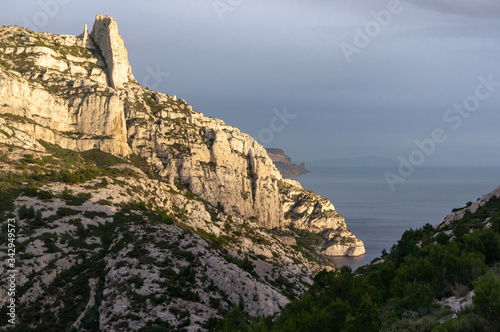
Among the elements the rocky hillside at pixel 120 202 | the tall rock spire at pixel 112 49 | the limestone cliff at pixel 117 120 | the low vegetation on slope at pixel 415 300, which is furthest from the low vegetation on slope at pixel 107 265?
the tall rock spire at pixel 112 49

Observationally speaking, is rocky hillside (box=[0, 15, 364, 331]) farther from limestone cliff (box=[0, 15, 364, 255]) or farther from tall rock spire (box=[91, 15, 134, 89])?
tall rock spire (box=[91, 15, 134, 89])

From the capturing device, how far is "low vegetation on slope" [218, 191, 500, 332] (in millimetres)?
20406

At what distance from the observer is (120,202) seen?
73.3m

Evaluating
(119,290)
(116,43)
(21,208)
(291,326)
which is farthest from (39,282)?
(116,43)

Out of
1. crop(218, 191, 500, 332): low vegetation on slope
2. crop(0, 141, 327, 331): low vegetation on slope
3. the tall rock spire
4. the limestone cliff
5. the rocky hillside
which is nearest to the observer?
crop(218, 191, 500, 332): low vegetation on slope

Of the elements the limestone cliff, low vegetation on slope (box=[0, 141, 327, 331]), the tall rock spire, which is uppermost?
the tall rock spire

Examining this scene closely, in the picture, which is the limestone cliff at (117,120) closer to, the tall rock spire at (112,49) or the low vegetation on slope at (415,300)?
the tall rock spire at (112,49)

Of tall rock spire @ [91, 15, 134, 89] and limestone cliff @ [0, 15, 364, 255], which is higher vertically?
tall rock spire @ [91, 15, 134, 89]

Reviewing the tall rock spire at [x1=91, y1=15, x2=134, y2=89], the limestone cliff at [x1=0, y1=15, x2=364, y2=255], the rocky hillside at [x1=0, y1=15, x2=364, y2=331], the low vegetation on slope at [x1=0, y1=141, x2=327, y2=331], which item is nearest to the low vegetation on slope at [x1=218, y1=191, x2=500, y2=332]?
the low vegetation on slope at [x1=0, y1=141, x2=327, y2=331]

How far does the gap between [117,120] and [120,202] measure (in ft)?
241

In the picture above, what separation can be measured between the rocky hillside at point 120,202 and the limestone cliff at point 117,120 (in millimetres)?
552

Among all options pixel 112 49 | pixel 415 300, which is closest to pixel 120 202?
pixel 415 300

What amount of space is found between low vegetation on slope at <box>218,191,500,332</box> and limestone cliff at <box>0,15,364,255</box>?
9530cm

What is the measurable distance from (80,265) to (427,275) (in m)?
39.6
